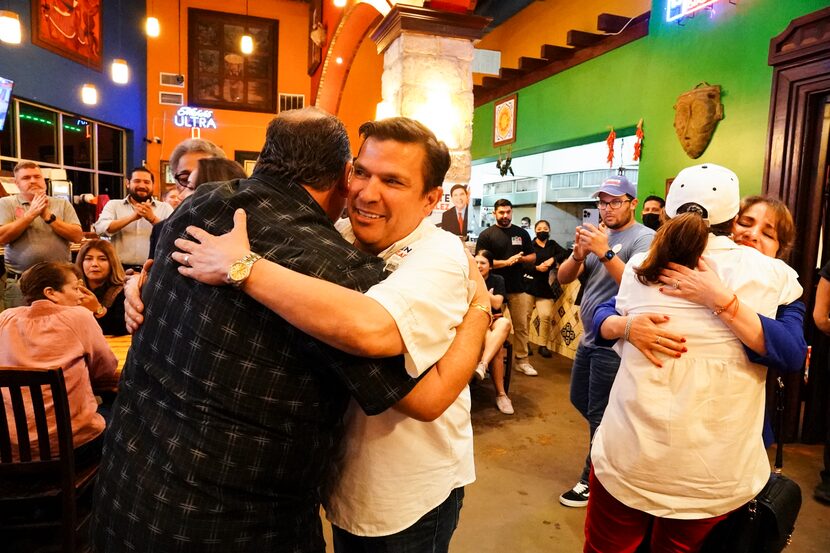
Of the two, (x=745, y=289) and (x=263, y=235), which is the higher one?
(x=263, y=235)

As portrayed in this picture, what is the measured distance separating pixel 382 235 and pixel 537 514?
2.29 metres

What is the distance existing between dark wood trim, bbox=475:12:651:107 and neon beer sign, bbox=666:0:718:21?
0.43 metres

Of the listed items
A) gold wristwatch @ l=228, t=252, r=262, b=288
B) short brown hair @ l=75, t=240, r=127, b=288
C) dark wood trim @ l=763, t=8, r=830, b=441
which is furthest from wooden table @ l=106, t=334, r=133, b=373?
dark wood trim @ l=763, t=8, r=830, b=441

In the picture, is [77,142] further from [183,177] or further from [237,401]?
[237,401]

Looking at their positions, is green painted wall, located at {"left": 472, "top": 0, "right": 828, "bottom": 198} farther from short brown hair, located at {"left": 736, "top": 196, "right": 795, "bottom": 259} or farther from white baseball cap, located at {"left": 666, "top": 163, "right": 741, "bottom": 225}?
white baseball cap, located at {"left": 666, "top": 163, "right": 741, "bottom": 225}

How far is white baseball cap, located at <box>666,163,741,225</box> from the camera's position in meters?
1.51

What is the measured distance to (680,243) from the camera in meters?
1.46

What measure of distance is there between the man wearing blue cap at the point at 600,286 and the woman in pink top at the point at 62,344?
2.31 meters

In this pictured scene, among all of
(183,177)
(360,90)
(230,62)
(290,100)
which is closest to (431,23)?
(183,177)

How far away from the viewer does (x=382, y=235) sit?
1286 millimetres

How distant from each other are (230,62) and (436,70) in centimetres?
964

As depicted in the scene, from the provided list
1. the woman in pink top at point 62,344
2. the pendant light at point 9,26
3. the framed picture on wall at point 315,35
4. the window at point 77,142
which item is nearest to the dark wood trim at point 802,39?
the woman in pink top at point 62,344

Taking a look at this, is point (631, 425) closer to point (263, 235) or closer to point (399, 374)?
point (399, 374)

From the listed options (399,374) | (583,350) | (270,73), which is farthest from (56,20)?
(399,374)
